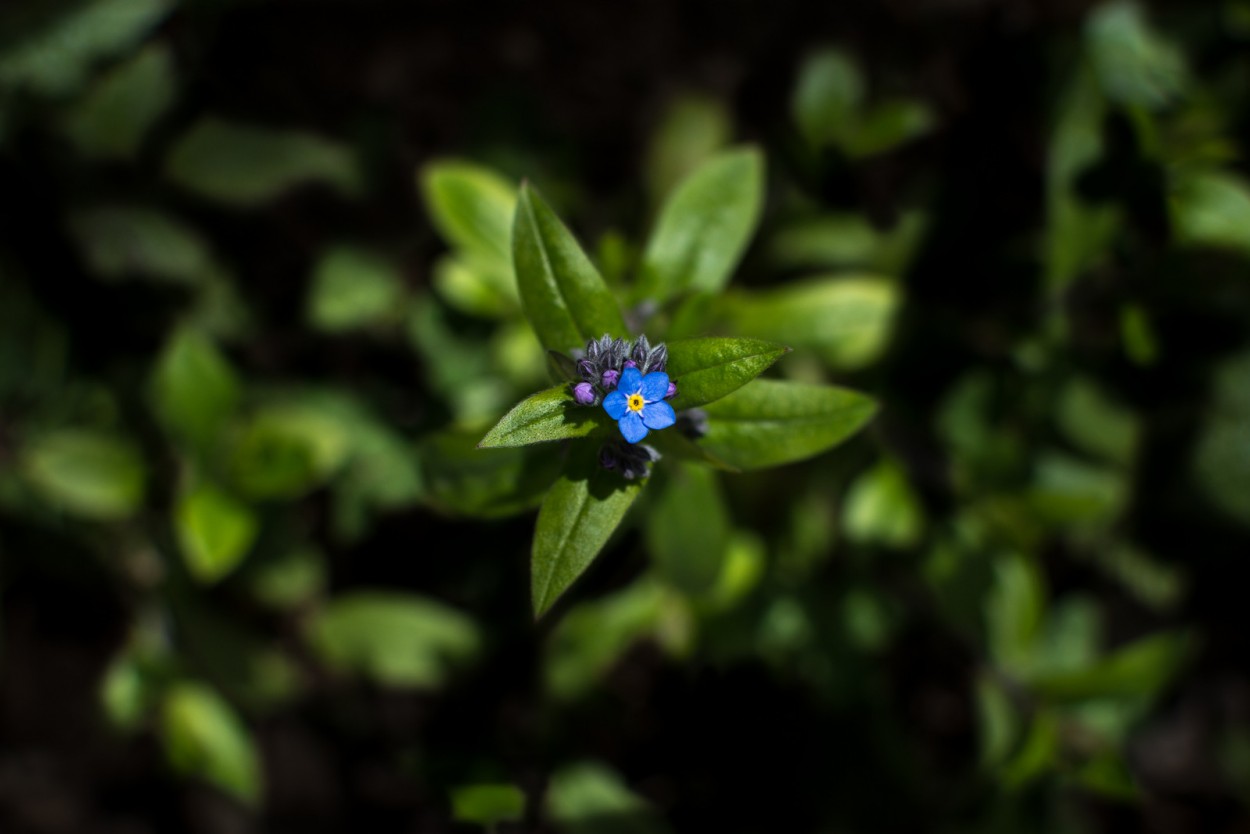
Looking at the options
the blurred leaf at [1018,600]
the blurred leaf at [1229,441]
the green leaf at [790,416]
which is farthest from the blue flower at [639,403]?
the blurred leaf at [1229,441]

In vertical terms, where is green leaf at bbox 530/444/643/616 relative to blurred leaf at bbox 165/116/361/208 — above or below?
below

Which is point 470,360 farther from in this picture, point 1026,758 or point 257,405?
point 1026,758

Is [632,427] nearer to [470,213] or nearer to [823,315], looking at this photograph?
[470,213]

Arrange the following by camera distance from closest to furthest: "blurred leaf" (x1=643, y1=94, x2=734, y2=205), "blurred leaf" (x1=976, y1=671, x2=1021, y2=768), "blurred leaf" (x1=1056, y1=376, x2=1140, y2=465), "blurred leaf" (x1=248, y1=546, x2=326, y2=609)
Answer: "blurred leaf" (x1=976, y1=671, x2=1021, y2=768)
"blurred leaf" (x1=643, y1=94, x2=734, y2=205)
"blurred leaf" (x1=1056, y1=376, x2=1140, y2=465)
"blurred leaf" (x1=248, y1=546, x2=326, y2=609)

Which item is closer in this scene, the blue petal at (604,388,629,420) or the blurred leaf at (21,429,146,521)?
the blue petal at (604,388,629,420)

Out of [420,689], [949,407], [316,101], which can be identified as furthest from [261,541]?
[949,407]

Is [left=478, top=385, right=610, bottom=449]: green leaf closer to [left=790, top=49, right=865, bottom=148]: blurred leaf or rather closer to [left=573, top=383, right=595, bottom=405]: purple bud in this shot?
[left=573, top=383, right=595, bottom=405]: purple bud

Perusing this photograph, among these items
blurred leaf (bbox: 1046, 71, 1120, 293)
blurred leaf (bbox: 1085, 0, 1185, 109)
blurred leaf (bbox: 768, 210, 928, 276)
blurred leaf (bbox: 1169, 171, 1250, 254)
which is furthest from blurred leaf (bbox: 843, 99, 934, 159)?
blurred leaf (bbox: 1169, 171, 1250, 254)
